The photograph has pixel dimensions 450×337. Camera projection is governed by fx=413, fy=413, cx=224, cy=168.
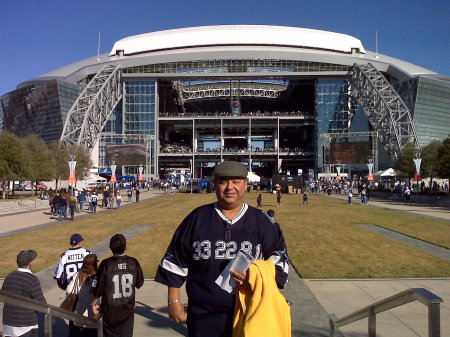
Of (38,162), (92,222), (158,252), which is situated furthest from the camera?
(38,162)

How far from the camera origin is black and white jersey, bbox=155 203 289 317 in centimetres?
352

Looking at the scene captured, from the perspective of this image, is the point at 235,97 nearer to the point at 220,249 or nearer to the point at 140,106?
the point at 140,106

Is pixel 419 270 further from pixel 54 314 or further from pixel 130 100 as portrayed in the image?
pixel 130 100

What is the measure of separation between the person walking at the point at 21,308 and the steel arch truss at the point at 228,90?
98892 mm

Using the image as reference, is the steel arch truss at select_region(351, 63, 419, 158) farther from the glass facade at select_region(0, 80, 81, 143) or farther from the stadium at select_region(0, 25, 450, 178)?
the glass facade at select_region(0, 80, 81, 143)

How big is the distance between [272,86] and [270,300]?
10594cm

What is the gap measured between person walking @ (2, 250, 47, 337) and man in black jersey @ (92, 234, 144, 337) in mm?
688

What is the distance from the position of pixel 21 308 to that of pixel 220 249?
265 cm

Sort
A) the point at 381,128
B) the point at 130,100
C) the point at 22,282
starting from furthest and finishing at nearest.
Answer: the point at 130,100
the point at 381,128
the point at 22,282

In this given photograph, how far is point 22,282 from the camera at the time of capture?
4926 mm

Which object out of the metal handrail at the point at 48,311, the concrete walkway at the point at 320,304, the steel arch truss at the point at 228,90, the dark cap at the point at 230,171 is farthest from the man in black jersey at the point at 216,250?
the steel arch truss at the point at 228,90

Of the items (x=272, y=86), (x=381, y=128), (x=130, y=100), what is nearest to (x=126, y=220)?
(x=381, y=128)

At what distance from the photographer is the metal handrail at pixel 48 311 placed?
3506 mm

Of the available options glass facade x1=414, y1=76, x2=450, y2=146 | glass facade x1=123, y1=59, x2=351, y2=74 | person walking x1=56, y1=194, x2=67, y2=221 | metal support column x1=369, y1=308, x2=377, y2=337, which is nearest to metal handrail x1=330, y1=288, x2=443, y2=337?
metal support column x1=369, y1=308, x2=377, y2=337
